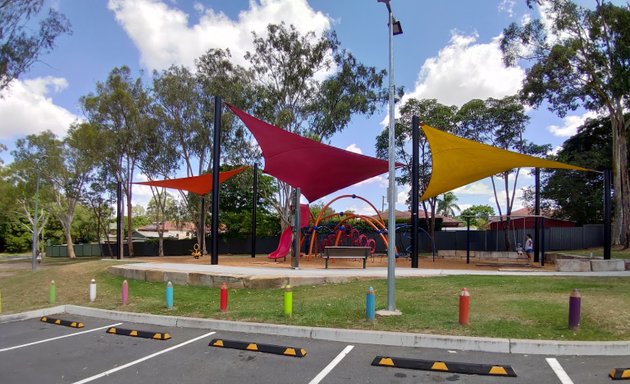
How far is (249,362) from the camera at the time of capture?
6.46m

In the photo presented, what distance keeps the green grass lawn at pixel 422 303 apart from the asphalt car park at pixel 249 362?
794mm

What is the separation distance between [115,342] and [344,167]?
1200 cm

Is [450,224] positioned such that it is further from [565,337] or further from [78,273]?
[565,337]

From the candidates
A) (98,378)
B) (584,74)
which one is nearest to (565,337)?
(98,378)

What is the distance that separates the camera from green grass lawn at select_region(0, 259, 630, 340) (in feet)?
25.0

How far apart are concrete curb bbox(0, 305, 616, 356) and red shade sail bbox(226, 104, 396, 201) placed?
25.7ft

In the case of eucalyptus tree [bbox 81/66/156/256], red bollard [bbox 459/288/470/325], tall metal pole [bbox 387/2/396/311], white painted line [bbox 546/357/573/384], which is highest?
eucalyptus tree [bbox 81/66/156/256]

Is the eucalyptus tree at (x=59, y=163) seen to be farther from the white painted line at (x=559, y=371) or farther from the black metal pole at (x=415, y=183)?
the white painted line at (x=559, y=371)

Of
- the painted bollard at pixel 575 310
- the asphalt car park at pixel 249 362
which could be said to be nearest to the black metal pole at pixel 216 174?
the asphalt car park at pixel 249 362

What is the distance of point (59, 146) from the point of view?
133 feet

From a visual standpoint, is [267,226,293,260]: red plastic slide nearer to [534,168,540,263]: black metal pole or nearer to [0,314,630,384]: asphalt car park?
[534,168,540,263]: black metal pole

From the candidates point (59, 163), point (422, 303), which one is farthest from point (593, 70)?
point (59, 163)

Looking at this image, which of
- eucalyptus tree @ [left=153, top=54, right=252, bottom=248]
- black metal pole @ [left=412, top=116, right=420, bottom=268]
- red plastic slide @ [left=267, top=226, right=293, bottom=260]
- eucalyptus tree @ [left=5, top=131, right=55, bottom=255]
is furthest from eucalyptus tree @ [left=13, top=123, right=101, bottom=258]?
black metal pole @ [left=412, top=116, right=420, bottom=268]

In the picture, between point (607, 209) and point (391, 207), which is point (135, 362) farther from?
point (607, 209)
